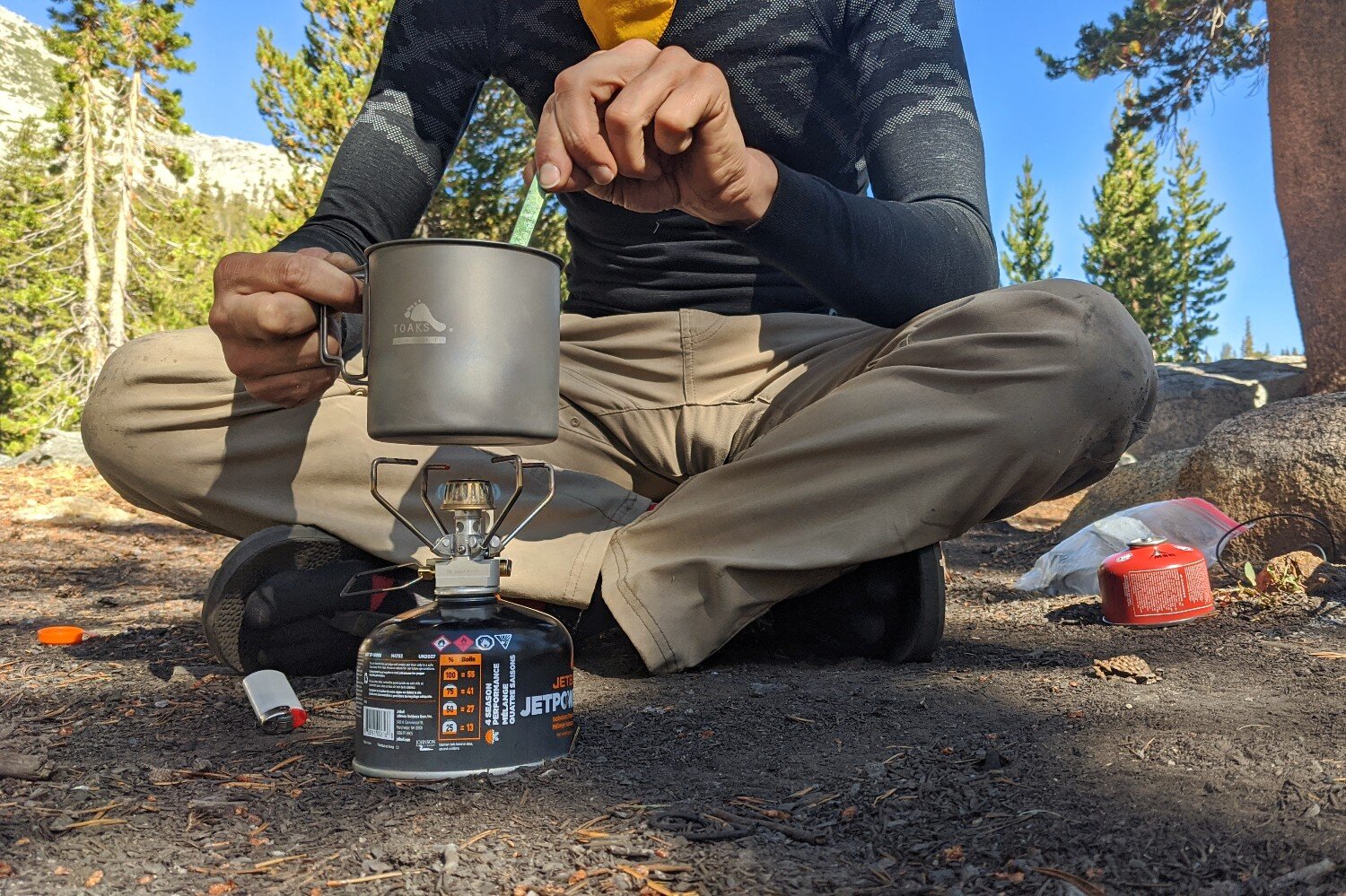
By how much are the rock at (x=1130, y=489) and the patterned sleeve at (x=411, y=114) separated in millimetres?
3438

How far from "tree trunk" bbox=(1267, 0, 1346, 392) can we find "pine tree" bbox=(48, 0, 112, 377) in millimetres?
18621

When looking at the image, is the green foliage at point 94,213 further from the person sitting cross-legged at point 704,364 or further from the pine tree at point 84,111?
the person sitting cross-legged at point 704,364

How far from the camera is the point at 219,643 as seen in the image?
167cm

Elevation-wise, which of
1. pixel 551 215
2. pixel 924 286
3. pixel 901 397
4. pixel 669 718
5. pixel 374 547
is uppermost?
pixel 551 215

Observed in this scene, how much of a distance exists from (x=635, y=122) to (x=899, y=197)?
83cm

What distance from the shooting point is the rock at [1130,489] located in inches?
176

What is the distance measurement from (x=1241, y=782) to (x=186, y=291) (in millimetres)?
28540

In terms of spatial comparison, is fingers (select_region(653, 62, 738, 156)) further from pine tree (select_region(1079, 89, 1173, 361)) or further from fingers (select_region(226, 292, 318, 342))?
pine tree (select_region(1079, 89, 1173, 361))

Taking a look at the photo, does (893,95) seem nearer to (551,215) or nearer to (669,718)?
(669,718)

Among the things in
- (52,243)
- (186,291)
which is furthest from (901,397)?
(186,291)

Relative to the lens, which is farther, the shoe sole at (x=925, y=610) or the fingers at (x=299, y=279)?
the shoe sole at (x=925, y=610)

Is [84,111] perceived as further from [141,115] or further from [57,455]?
[57,455]

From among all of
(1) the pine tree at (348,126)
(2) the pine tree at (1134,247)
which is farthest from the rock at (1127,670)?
(2) the pine tree at (1134,247)

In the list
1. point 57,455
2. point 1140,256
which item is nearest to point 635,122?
point 57,455
